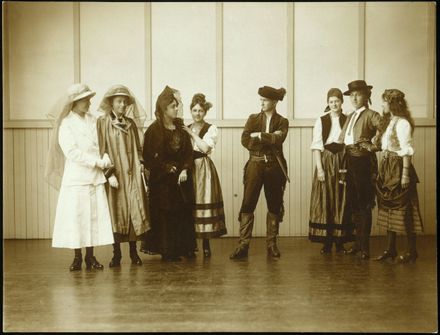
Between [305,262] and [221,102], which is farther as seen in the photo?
[221,102]

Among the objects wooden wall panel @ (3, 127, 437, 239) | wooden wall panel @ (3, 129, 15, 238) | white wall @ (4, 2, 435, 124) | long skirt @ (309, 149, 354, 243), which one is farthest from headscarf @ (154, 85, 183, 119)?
wooden wall panel @ (3, 129, 15, 238)

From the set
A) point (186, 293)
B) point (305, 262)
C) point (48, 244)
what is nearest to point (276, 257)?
point (305, 262)

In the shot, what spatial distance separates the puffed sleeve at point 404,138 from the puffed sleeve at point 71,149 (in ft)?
8.76

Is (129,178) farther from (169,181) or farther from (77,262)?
(77,262)

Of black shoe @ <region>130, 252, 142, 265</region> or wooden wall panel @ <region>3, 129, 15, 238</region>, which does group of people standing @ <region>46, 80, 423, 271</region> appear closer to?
black shoe @ <region>130, 252, 142, 265</region>

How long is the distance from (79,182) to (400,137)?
282 cm

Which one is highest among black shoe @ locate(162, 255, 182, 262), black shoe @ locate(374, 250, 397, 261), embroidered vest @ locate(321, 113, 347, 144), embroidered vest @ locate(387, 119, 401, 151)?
embroidered vest @ locate(321, 113, 347, 144)

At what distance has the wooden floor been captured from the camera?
149 inches

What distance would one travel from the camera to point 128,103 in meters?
5.49

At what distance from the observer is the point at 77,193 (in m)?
5.21

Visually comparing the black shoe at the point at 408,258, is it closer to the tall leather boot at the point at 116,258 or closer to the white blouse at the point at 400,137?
the white blouse at the point at 400,137

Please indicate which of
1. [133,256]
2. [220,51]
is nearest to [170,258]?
[133,256]

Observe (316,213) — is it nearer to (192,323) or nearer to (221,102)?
(221,102)

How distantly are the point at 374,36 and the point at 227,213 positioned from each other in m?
2.77
